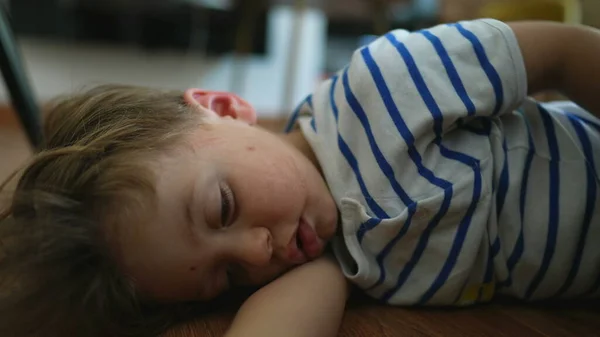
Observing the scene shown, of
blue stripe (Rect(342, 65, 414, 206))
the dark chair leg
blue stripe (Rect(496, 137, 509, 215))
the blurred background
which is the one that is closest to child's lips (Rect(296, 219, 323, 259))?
blue stripe (Rect(342, 65, 414, 206))

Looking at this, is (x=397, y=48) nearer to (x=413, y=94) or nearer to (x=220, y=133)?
(x=413, y=94)

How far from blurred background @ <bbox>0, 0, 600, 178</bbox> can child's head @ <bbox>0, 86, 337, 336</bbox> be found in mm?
1769

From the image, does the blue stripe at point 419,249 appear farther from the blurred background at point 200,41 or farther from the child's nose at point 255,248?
the blurred background at point 200,41

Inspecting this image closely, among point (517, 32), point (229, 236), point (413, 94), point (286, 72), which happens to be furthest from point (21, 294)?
point (286, 72)

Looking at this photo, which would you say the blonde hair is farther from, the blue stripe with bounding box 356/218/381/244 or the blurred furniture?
the blurred furniture

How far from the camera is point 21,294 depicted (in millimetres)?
552

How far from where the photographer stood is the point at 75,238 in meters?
0.54

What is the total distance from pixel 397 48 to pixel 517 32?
13 cm

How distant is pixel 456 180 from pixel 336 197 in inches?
5.3

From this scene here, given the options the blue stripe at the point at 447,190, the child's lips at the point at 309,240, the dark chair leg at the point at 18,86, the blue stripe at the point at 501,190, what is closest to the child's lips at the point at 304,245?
the child's lips at the point at 309,240

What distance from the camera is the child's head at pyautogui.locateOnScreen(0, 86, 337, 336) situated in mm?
552

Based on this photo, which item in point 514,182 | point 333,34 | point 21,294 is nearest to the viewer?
point 21,294

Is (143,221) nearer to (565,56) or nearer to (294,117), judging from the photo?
(294,117)

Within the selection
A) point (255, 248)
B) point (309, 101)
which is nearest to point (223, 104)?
point (309, 101)
